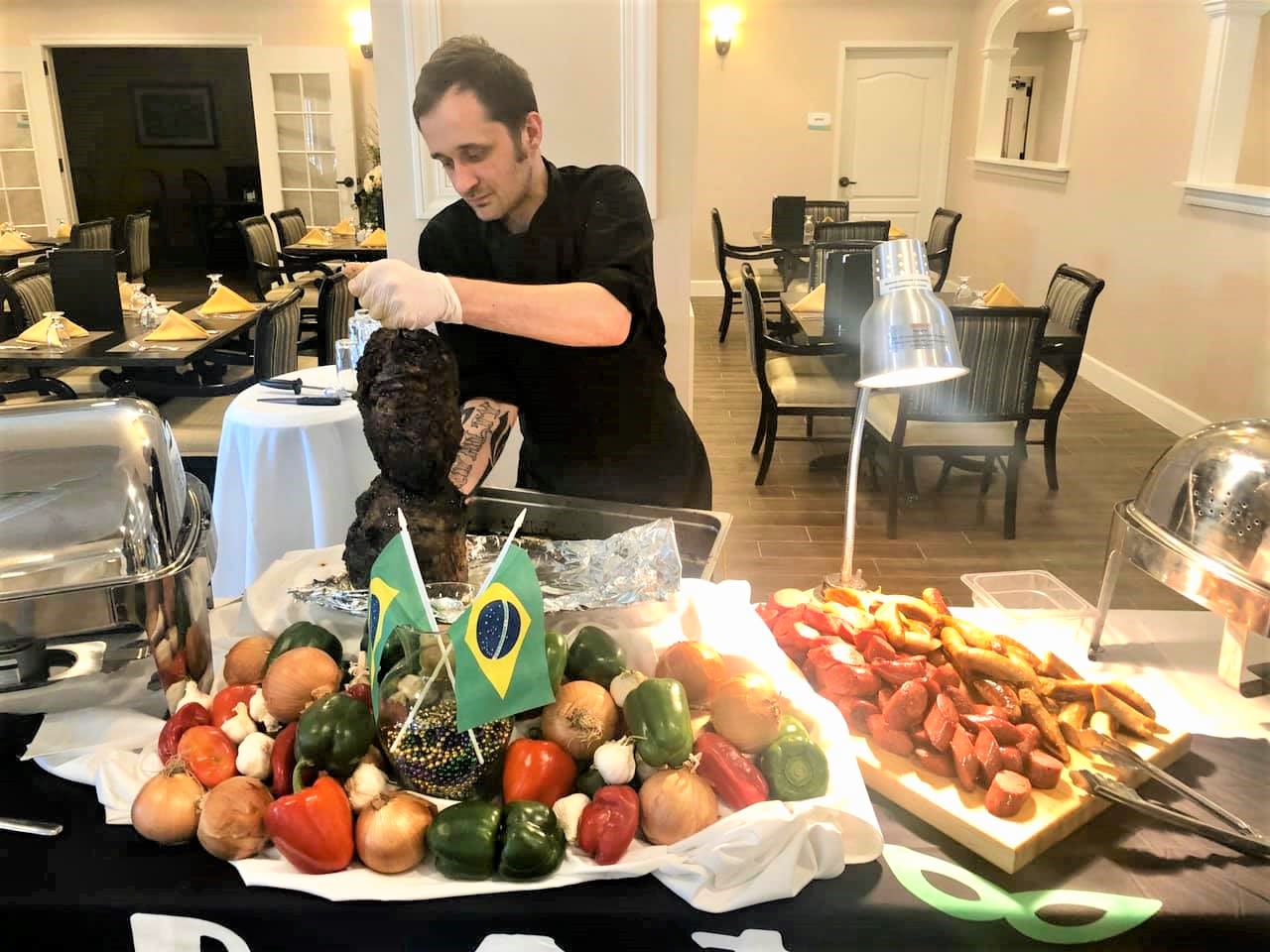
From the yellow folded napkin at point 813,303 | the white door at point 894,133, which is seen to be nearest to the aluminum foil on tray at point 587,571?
the yellow folded napkin at point 813,303

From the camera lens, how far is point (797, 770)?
860 millimetres

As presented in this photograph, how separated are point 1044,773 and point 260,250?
6.02 meters

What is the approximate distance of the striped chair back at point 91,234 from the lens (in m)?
5.64

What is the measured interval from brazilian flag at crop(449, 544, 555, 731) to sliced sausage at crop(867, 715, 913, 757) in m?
0.36

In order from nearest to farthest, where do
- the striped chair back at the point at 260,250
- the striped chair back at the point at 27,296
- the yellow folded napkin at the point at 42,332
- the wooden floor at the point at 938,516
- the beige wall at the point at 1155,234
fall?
the wooden floor at the point at 938,516, the yellow folded napkin at the point at 42,332, the striped chair back at the point at 27,296, the beige wall at the point at 1155,234, the striped chair back at the point at 260,250

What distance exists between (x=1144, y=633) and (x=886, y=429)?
2255 mm

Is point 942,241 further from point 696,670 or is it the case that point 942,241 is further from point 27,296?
point 696,670

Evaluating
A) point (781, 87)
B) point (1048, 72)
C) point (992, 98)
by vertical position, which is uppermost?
point (1048, 72)

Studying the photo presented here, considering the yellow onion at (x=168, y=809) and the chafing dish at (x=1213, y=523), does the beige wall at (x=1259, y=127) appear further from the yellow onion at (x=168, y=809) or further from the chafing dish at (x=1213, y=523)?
the yellow onion at (x=168, y=809)

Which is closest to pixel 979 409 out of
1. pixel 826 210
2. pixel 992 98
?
pixel 826 210

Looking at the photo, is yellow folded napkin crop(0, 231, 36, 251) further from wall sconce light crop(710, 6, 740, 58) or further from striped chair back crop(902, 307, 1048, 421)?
striped chair back crop(902, 307, 1048, 421)

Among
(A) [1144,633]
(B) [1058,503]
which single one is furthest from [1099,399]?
(A) [1144,633]

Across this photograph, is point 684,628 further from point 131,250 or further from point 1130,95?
point 131,250

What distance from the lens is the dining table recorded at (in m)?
3.22
